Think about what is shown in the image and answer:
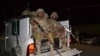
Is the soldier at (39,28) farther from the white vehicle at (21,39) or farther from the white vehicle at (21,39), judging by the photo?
the white vehicle at (21,39)

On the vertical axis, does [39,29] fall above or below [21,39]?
above

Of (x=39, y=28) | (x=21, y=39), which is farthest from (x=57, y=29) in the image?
(x=21, y=39)

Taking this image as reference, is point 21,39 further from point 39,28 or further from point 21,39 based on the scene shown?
point 39,28

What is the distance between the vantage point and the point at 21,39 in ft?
18.9

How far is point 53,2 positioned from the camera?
2086cm

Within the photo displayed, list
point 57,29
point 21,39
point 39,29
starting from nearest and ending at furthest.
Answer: point 21,39 → point 39,29 → point 57,29

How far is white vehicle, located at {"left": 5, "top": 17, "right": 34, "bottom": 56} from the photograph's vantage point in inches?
221

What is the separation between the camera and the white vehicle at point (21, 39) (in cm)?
561

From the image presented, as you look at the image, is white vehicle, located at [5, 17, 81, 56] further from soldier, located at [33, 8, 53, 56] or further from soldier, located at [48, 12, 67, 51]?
soldier, located at [48, 12, 67, 51]

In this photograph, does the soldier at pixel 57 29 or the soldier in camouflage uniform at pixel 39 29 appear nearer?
the soldier in camouflage uniform at pixel 39 29

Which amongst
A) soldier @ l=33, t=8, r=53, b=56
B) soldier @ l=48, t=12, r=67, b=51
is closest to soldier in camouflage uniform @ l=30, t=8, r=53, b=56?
soldier @ l=33, t=8, r=53, b=56

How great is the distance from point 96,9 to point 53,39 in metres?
20.7

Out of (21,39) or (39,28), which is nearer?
(21,39)

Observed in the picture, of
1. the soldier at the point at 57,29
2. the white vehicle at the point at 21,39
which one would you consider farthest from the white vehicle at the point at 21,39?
the soldier at the point at 57,29
